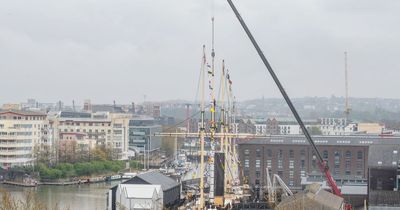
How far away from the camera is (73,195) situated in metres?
21.1

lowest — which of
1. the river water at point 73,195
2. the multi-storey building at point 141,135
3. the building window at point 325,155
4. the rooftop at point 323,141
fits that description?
the river water at point 73,195

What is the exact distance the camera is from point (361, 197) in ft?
47.6

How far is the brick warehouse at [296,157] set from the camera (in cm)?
2061

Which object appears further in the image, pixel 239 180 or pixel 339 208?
pixel 239 180

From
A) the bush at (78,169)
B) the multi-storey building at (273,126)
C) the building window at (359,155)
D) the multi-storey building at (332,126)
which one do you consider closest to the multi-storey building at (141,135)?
the multi-storey building at (273,126)

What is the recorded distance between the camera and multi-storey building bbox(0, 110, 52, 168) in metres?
28.5

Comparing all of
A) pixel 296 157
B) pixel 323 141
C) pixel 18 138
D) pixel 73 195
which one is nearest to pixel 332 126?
pixel 18 138

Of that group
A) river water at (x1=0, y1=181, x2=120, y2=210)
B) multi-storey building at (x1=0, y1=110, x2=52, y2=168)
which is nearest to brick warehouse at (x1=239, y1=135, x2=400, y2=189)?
river water at (x1=0, y1=181, x2=120, y2=210)

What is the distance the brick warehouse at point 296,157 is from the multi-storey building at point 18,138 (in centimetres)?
916

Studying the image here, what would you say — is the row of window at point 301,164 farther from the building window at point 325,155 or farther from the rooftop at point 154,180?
the rooftop at point 154,180

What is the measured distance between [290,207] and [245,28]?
2.78m

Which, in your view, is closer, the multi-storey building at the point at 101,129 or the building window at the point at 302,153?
the building window at the point at 302,153

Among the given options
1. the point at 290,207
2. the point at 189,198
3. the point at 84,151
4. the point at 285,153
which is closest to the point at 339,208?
the point at 290,207

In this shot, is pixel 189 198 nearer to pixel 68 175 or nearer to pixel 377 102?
pixel 68 175
